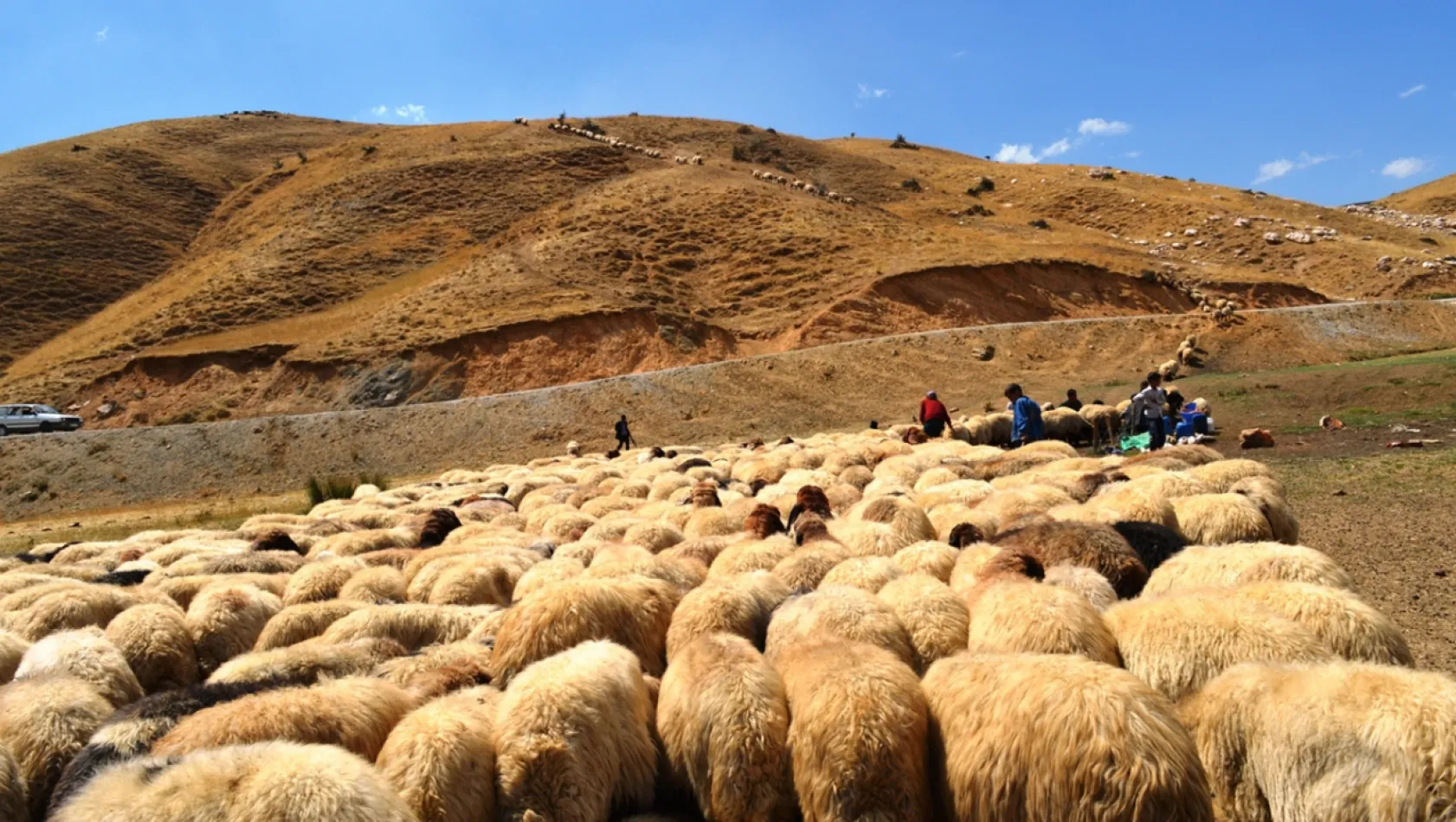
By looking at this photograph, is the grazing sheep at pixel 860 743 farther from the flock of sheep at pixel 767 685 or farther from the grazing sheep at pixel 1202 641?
the grazing sheep at pixel 1202 641

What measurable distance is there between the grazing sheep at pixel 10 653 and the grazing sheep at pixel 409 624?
2293mm

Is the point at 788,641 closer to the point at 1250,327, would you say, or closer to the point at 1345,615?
the point at 1345,615

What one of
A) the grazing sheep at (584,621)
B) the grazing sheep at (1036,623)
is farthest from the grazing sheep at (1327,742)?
the grazing sheep at (584,621)

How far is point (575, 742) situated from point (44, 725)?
338 centimetres

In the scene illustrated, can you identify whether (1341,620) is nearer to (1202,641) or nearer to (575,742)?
(1202,641)

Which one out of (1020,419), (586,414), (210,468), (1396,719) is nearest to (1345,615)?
(1396,719)

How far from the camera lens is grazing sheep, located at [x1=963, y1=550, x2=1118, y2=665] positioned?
539 centimetres

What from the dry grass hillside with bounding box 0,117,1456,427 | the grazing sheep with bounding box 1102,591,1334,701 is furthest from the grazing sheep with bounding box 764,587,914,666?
the dry grass hillside with bounding box 0,117,1456,427

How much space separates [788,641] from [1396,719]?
130 inches

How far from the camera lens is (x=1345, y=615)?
541cm

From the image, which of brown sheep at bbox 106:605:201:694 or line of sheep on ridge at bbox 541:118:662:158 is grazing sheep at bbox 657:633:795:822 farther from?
line of sheep on ridge at bbox 541:118:662:158

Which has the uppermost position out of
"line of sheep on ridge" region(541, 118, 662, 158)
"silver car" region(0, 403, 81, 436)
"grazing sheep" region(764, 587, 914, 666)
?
"line of sheep on ridge" region(541, 118, 662, 158)

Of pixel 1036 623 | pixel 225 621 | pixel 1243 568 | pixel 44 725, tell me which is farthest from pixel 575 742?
pixel 1243 568

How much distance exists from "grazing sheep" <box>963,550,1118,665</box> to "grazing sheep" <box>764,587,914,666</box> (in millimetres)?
538
